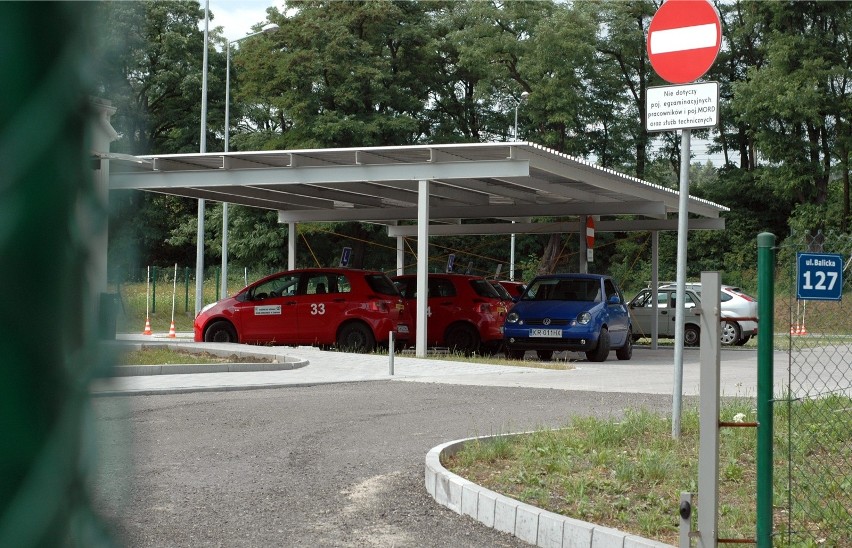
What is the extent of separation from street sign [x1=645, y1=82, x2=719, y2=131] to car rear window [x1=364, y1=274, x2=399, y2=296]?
13.6 metres

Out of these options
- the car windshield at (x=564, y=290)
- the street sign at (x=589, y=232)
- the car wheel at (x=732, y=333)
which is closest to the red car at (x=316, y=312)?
the car windshield at (x=564, y=290)

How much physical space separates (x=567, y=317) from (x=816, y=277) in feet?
52.5

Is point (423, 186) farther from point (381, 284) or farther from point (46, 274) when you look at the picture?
point (46, 274)

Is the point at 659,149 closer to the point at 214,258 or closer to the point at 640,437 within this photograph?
the point at 214,258

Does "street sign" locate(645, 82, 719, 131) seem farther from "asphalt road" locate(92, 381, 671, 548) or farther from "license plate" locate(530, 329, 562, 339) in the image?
"license plate" locate(530, 329, 562, 339)

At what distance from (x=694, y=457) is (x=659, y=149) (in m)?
48.2

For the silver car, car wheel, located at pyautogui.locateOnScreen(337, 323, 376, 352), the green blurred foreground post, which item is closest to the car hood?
car wheel, located at pyautogui.locateOnScreen(337, 323, 376, 352)

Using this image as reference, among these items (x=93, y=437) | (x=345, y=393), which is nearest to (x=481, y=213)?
(x=345, y=393)

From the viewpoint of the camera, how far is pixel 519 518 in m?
5.68

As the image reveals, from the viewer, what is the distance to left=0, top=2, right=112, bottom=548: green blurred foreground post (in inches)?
25.2

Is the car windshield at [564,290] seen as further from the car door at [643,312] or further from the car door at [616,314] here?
the car door at [643,312]

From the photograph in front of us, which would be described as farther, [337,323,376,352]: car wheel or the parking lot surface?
[337,323,376,352]: car wheel

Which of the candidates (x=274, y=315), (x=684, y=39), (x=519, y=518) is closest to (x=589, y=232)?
(x=274, y=315)

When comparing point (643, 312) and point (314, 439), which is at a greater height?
point (643, 312)
